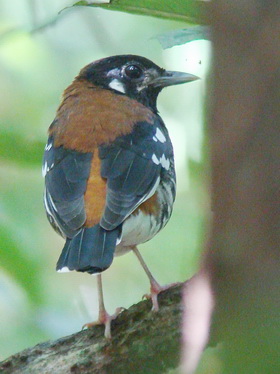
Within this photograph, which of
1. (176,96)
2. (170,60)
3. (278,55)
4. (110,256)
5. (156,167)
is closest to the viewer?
(278,55)

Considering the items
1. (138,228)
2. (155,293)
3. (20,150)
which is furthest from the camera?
(20,150)

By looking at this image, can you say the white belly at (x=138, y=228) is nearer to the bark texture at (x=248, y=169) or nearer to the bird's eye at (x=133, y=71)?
the bird's eye at (x=133, y=71)

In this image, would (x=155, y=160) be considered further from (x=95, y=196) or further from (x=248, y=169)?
(x=248, y=169)

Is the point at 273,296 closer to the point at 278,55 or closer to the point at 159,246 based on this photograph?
the point at 278,55

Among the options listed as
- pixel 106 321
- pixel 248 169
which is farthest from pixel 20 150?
pixel 248 169

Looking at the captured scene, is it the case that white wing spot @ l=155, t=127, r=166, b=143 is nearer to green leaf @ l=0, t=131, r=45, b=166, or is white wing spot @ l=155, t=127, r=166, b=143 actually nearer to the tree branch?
Result: green leaf @ l=0, t=131, r=45, b=166

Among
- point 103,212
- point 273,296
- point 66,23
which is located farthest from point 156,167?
point 66,23
